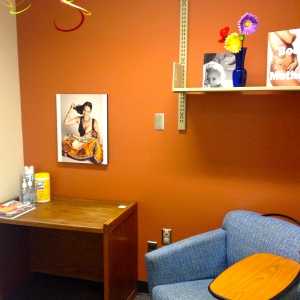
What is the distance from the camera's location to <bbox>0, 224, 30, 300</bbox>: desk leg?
2.46m

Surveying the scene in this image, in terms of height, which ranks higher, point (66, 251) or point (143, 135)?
point (143, 135)

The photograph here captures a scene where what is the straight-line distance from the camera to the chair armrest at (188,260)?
6.18ft

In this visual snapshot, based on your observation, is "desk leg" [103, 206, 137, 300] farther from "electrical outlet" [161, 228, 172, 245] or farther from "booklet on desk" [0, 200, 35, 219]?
"booklet on desk" [0, 200, 35, 219]

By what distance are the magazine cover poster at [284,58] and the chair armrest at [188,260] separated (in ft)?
3.21

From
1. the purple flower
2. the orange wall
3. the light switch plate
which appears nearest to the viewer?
the purple flower

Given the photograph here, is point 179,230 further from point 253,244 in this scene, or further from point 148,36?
point 148,36

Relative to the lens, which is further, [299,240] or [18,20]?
[18,20]

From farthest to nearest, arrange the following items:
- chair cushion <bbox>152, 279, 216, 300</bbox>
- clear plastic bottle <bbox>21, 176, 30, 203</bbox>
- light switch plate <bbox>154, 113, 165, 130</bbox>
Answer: clear plastic bottle <bbox>21, 176, 30, 203</bbox> < light switch plate <bbox>154, 113, 165, 130</bbox> < chair cushion <bbox>152, 279, 216, 300</bbox>

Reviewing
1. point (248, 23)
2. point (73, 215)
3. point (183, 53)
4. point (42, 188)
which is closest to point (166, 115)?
point (183, 53)

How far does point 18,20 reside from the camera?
2.57 metres

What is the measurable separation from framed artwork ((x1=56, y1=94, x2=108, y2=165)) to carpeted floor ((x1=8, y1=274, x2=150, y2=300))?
98 cm

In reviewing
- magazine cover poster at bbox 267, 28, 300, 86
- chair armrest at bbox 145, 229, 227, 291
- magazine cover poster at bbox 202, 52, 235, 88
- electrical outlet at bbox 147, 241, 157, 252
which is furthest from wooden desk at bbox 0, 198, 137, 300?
magazine cover poster at bbox 267, 28, 300, 86

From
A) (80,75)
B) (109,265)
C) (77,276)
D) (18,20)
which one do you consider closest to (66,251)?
(77,276)

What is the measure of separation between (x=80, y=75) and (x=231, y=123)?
1.17 meters
